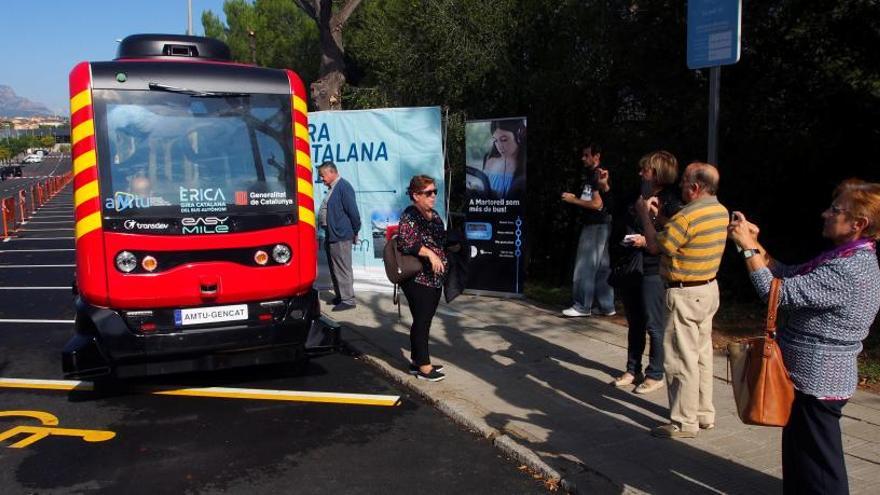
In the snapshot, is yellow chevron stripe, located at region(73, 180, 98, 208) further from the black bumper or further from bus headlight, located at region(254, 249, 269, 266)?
bus headlight, located at region(254, 249, 269, 266)

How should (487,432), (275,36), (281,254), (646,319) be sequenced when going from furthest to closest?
1. (275,36)
2. (281,254)
3. (646,319)
4. (487,432)

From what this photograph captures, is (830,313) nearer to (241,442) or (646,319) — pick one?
(646,319)

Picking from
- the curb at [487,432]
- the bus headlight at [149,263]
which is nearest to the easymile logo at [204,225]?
the bus headlight at [149,263]

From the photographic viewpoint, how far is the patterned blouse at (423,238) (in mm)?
5914

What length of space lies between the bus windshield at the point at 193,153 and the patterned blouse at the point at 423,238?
3.19ft

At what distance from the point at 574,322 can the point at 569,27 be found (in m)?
4.69

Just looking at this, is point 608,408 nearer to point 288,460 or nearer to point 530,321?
point 288,460

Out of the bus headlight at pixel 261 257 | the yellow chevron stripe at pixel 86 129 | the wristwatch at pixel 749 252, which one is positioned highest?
the yellow chevron stripe at pixel 86 129

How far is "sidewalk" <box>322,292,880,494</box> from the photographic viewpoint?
13.8ft

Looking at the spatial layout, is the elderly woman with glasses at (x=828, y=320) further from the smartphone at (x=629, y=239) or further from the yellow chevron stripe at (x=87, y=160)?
the yellow chevron stripe at (x=87, y=160)

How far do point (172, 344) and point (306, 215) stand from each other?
4.93ft

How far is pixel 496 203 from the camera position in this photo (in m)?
9.40

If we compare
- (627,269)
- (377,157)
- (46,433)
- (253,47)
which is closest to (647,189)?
(627,269)

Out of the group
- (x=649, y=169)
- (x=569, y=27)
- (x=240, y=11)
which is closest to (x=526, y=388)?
(x=649, y=169)
